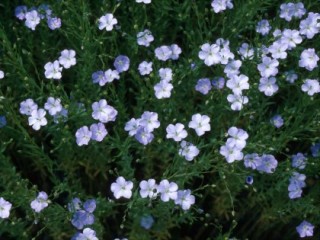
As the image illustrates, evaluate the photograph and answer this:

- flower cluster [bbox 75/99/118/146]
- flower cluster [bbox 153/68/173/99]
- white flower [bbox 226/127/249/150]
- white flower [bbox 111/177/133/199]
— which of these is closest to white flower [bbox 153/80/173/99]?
flower cluster [bbox 153/68/173/99]

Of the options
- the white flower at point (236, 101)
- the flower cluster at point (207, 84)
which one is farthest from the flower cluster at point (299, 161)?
the flower cluster at point (207, 84)

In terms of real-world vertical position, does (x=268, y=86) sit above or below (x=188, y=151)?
above

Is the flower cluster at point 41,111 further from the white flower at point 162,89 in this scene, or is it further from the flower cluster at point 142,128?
the white flower at point 162,89

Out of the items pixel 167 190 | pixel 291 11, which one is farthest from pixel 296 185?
pixel 291 11

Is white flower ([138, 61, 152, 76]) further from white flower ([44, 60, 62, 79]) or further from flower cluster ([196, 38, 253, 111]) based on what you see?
white flower ([44, 60, 62, 79])

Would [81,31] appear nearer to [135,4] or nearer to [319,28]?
[135,4]

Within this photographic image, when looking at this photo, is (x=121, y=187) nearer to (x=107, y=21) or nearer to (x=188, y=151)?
(x=188, y=151)
